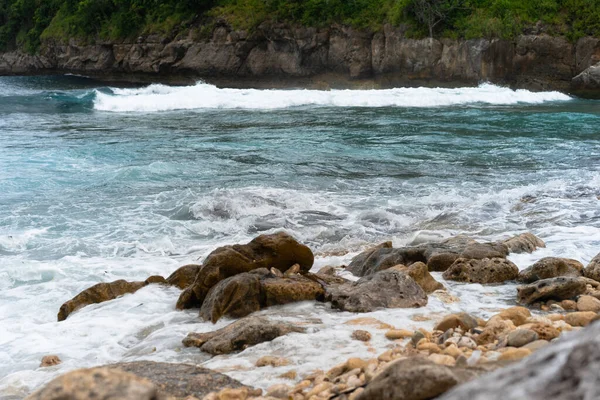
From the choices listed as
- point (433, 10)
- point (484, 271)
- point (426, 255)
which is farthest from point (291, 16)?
point (484, 271)

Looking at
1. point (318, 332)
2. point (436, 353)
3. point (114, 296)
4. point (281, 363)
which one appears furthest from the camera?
point (114, 296)

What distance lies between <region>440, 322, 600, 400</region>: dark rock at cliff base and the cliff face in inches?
1089

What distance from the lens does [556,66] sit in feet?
92.6

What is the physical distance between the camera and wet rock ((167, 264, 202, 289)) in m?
6.44

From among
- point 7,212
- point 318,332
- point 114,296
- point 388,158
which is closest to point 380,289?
point 318,332

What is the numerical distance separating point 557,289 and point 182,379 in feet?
9.78

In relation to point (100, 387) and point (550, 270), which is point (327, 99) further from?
point (100, 387)

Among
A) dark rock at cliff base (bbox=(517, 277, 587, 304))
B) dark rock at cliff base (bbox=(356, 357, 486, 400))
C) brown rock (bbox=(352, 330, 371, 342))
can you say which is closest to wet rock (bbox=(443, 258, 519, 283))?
dark rock at cliff base (bbox=(517, 277, 587, 304))

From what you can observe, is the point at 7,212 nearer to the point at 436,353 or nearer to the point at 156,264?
the point at 156,264

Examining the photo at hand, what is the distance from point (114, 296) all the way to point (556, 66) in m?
26.3

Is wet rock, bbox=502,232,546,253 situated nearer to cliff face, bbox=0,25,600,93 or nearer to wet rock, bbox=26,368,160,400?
wet rock, bbox=26,368,160,400

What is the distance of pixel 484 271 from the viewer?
5.95m

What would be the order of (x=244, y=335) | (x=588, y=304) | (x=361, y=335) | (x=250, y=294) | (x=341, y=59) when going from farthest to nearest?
1. (x=341, y=59)
2. (x=250, y=294)
3. (x=588, y=304)
4. (x=244, y=335)
5. (x=361, y=335)

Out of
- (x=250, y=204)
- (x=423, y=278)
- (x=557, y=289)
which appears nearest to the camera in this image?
(x=557, y=289)
